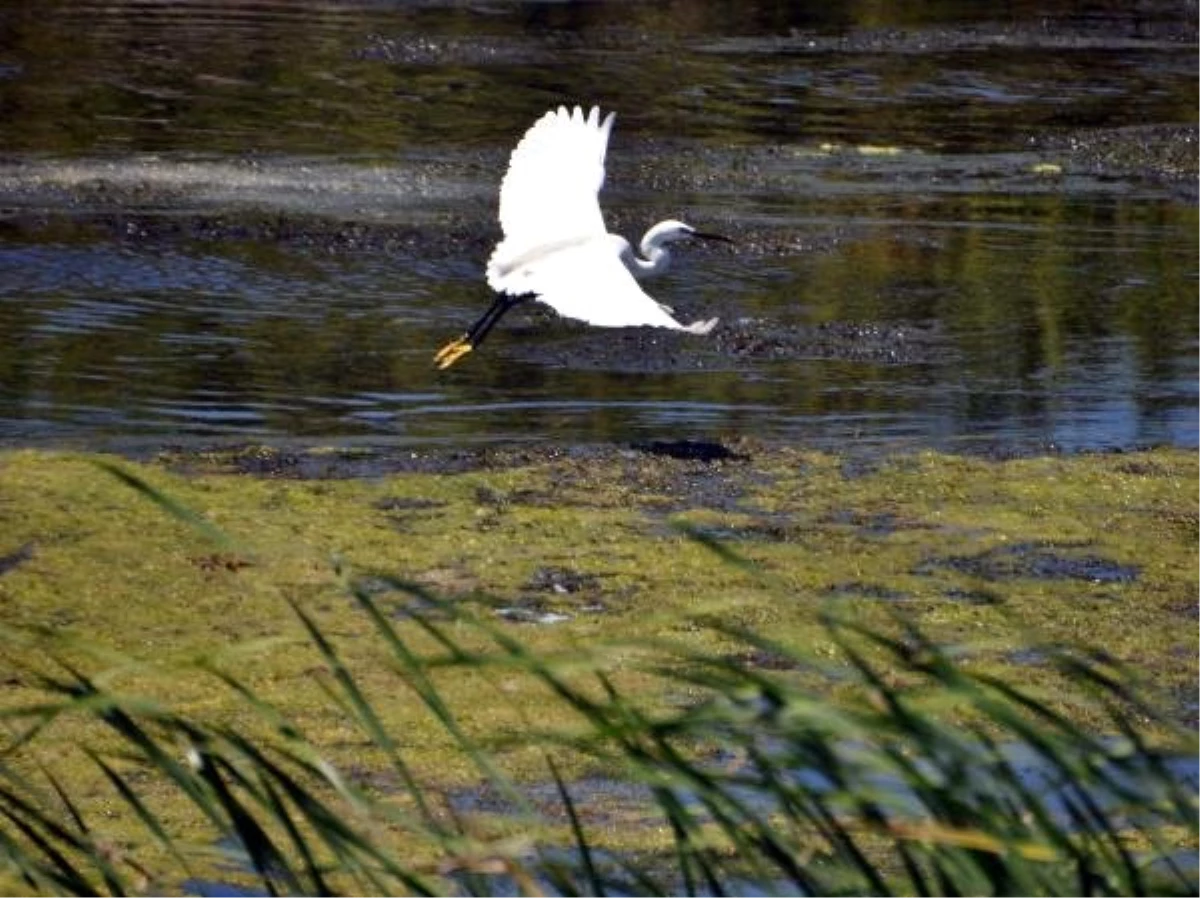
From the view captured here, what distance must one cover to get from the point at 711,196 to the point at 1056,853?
385 inches

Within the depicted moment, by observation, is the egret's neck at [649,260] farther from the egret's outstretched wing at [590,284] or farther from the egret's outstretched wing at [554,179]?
the egret's outstretched wing at [590,284]

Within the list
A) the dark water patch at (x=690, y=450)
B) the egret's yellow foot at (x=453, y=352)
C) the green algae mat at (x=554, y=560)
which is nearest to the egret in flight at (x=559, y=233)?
the egret's yellow foot at (x=453, y=352)

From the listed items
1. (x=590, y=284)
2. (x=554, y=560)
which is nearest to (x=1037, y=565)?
(x=554, y=560)

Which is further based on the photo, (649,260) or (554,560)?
(649,260)

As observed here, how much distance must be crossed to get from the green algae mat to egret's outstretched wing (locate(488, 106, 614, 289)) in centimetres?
93

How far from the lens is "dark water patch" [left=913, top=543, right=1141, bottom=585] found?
19.5 ft

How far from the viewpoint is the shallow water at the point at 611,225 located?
7828mm

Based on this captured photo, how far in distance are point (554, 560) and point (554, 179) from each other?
2.25m

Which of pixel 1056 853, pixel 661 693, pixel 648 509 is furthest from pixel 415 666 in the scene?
pixel 648 509

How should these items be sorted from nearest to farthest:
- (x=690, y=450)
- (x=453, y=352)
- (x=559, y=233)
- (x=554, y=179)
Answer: (x=690, y=450) < (x=559, y=233) < (x=554, y=179) < (x=453, y=352)

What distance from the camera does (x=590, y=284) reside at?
6.79 meters

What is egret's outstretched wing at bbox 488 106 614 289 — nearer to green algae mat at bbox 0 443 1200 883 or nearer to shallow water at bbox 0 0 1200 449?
shallow water at bbox 0 0 1200 449

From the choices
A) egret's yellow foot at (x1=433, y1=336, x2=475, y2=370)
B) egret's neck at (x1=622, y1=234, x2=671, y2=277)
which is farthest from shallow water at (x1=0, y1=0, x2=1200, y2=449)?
egret's neck at (x1=622, y1=234, x2=671, y2=277)

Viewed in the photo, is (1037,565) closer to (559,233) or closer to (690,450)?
(690,450)
